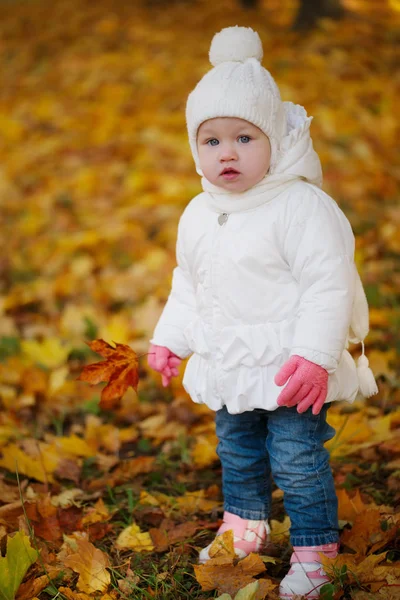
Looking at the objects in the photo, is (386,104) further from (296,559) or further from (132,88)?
(296,559)

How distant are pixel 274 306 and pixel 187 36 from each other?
6.95 meters

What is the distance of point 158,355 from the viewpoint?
215 centimetres

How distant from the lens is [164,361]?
84.6 inches

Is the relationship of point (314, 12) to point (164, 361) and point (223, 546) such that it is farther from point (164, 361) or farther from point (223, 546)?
point (223, 546)

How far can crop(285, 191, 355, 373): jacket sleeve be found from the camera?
69.4 inches

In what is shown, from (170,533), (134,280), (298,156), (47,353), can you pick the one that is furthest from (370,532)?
(134,280)

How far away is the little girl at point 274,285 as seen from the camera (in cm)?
179

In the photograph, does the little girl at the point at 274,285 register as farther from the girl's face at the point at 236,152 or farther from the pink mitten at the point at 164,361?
the pink mitten at the point at 164,361

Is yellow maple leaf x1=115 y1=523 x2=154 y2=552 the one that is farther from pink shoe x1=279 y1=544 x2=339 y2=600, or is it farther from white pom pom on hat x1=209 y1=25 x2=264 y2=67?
white pom pom on hat x1=209 y1=25 x2=264 y2=67

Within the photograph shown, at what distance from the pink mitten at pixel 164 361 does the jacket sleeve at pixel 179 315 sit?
17 millimetres

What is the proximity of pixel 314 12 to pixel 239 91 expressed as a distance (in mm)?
6658

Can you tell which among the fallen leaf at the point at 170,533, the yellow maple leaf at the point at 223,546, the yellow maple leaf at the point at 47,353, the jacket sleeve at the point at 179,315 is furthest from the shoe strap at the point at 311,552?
the yellow maple leaf at the point at 47,353

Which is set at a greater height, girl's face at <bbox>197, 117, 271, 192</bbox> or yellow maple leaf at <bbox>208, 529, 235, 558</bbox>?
girl's face at <bbox>197, 117, 271, 192</bbox>

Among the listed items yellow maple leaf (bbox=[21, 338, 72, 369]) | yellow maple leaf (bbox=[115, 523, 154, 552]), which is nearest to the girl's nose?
yellow maple leaf (bbox=[115, 523, 154, 552])
